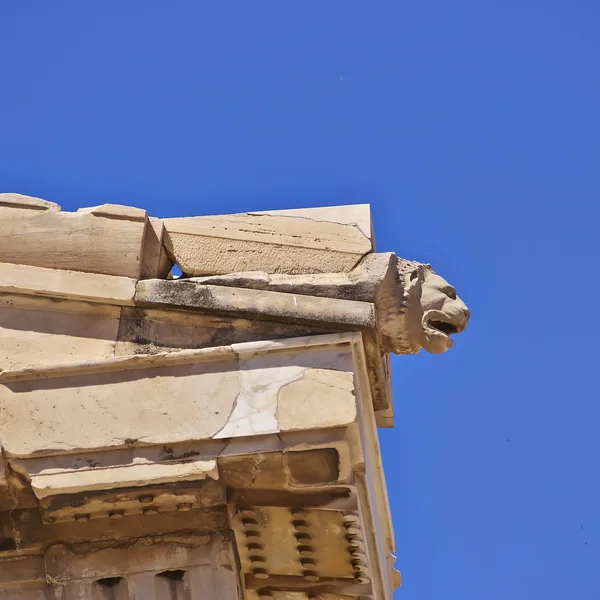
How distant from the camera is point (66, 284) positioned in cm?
747

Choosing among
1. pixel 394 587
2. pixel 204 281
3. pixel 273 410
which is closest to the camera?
pixel 273 410

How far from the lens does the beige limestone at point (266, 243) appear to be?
761 centimetres

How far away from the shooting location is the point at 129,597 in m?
7.18

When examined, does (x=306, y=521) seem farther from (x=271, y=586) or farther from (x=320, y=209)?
(x=320, y=209)

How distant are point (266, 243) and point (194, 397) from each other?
0.97 metres

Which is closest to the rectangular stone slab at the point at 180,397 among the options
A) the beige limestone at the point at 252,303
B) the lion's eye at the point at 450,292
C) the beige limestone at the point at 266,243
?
the beige limestone at the point at 252,303

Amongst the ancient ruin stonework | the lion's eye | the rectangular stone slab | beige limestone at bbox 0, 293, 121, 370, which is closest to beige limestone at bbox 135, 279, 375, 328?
the ancient ruin stonework

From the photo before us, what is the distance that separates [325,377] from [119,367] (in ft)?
3.16

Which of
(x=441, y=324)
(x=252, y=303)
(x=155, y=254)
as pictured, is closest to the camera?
(x=252, y=303)

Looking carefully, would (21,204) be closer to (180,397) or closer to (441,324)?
(180,397)

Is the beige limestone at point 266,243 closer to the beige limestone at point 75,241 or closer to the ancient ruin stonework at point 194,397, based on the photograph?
the ancient ruin stonework at point 194,397

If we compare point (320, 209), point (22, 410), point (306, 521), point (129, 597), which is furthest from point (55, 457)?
point (320, 209)

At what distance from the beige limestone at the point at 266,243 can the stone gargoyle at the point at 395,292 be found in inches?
3.2

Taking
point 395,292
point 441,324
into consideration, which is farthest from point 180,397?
point 441,324
